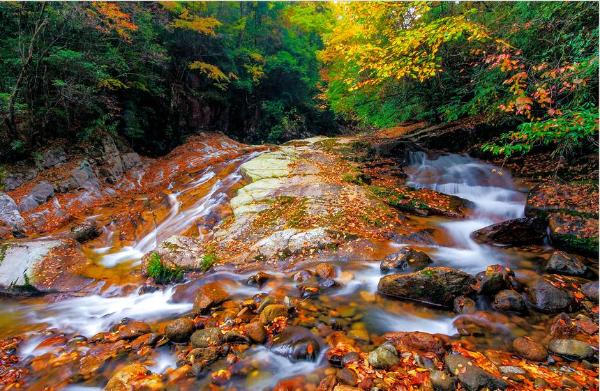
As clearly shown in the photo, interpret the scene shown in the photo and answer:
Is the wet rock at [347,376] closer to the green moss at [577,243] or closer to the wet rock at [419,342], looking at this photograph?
the wet rock at [419,342]

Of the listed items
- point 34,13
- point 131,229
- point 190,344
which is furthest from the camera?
point 34,13

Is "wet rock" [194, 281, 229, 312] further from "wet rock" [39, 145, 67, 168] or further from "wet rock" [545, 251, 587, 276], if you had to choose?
"wet rock" [39, 145, 67, 168]

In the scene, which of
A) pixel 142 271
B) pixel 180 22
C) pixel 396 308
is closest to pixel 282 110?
pixel 180 22

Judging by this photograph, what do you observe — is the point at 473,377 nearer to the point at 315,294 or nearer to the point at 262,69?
the point at 315,294

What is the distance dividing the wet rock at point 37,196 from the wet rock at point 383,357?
32.4 feet

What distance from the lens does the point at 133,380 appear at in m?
3.34

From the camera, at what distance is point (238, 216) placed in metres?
7.70

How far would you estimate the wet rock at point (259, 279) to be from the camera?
17.3ft

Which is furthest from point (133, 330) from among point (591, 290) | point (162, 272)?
point (591, 290)

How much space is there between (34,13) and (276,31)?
54.9 feet

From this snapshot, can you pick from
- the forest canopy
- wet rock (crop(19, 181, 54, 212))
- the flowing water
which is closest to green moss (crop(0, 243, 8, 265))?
the flowing water

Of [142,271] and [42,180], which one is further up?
[42,180]

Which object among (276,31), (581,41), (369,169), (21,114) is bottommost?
(369,169)

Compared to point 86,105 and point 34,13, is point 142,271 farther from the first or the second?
point 34,13
